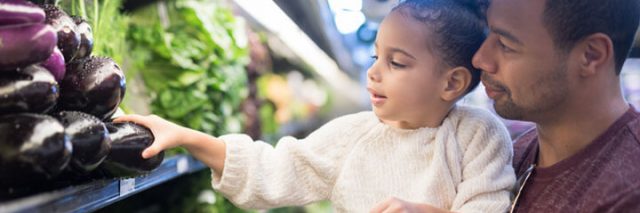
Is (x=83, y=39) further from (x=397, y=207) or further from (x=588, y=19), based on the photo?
(x=588, y=19)

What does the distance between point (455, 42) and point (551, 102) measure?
26 cm

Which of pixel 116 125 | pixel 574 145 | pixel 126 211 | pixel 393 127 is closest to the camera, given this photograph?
pixel 116 125

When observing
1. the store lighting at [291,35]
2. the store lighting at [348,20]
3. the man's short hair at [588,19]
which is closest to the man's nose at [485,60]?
the man's short hair at [588,19]

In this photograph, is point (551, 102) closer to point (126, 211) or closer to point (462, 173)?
point (462, 173)

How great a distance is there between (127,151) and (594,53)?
101 centimetres

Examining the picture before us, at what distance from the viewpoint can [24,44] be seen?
2.89 ft

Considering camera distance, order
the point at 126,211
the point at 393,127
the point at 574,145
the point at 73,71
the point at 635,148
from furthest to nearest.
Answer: the point at 126,211 → the point at 393,127 → the point at 574,145 → the point at 635,148 → the point at 73,71

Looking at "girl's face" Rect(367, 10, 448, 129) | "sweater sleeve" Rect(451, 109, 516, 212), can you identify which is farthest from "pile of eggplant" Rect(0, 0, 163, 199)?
"sweater sleeve" Rect(451, 109, 516, 212)

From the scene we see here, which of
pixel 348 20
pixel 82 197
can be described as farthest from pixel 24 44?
pixel 348 20

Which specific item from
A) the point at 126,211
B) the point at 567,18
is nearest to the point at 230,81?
the point at 126,211

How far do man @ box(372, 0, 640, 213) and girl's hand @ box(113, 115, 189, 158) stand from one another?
0.58 m

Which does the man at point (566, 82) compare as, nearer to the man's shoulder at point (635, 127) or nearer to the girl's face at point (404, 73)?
the man's shoulder at point (635, 127)

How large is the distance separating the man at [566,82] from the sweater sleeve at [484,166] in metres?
0.06

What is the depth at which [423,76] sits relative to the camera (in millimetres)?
1521
